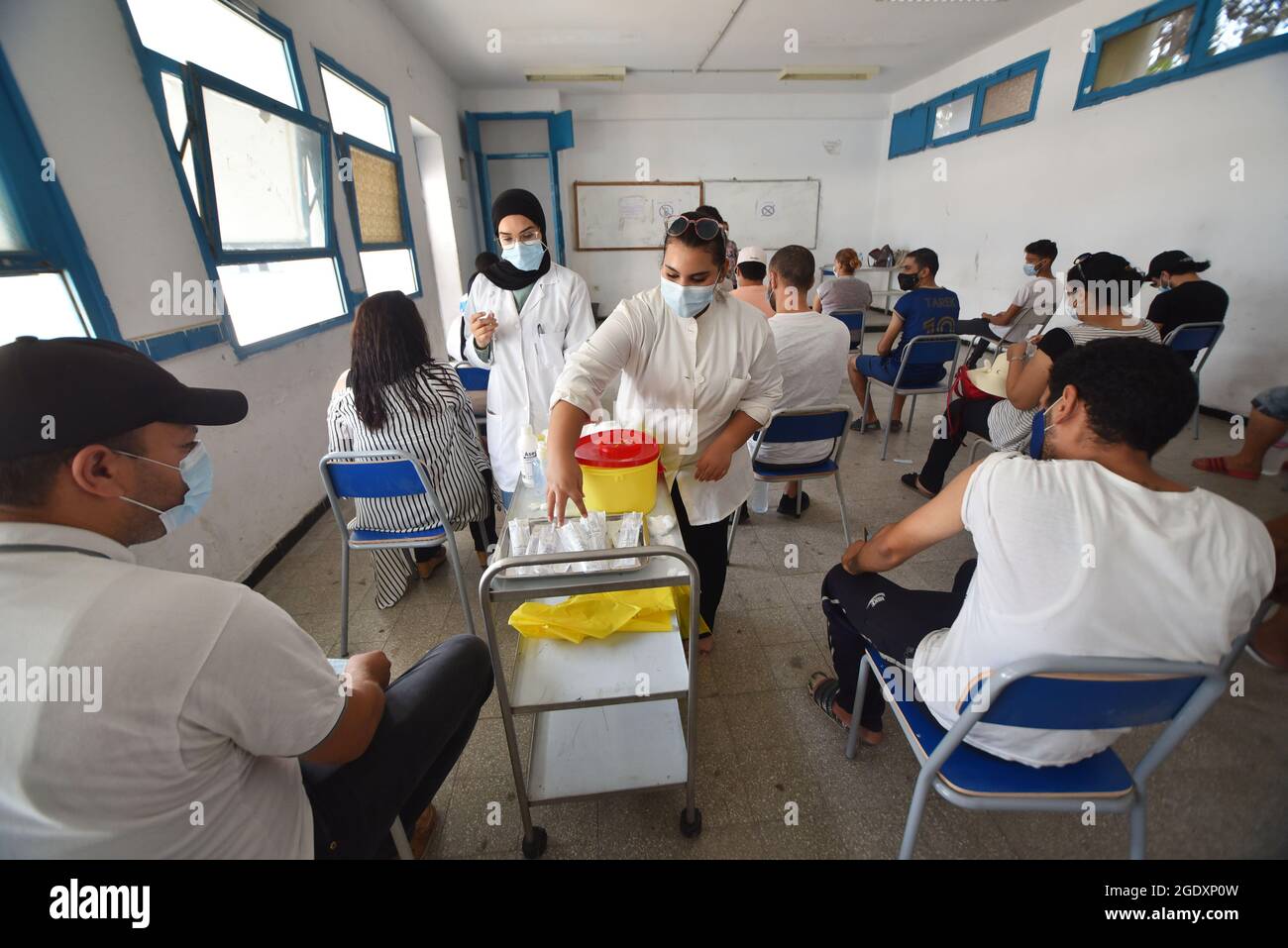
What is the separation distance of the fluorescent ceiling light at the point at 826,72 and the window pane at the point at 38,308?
24.1ft

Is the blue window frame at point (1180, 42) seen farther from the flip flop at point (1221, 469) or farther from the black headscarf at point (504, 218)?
the black headscarf at point (504, 218)

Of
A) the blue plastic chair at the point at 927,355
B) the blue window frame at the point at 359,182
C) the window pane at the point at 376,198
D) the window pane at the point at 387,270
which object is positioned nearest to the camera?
the blue plastic chair at the point at 927,355

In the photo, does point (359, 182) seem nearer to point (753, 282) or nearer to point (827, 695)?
point (753, 282)

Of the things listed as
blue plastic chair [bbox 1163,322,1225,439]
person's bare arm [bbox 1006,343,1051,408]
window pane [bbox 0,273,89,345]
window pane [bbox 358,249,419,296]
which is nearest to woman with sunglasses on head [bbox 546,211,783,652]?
person's bare arm [bbox 1006,343,1051,408]

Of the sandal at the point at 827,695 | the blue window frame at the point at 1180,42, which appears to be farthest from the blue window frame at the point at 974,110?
the sandal at the point at 827,695

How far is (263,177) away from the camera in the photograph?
275 cm

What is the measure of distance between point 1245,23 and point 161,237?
656cm

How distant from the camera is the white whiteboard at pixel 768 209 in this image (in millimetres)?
7980

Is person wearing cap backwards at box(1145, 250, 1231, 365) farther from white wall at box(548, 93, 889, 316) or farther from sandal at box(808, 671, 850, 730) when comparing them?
white wall at box(548, 93, 889, 316)

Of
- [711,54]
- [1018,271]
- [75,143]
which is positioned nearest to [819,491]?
[75,143]

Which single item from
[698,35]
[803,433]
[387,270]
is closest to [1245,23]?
[698,35]

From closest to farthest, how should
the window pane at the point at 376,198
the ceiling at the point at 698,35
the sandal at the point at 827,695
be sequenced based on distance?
the sandal at the point at 827,695
the window pane at the point at 376,198
the ceiling at the point at 698,35
